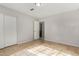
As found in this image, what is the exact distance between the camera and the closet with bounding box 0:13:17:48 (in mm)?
3293

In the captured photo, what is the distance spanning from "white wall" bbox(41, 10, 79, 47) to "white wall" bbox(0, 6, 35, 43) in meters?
1.46

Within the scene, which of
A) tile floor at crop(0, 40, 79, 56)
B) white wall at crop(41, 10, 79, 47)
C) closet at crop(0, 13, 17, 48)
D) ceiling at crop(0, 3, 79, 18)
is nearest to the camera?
tile floor at crop(0, 40, 79, 56)

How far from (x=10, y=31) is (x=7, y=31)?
0.60ft

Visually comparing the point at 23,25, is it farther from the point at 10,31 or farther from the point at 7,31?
the point at 7,31

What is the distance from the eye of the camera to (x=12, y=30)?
150 inches

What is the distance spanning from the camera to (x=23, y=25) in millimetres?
4590

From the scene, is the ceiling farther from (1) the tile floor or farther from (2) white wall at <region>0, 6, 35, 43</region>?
(1) the tile floor

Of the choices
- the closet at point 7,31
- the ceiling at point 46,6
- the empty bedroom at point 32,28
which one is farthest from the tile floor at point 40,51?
the ceiling at point 46,6

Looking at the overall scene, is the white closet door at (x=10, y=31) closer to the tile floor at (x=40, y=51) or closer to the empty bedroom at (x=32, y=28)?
the empty bedroom at (x=32, y=28)

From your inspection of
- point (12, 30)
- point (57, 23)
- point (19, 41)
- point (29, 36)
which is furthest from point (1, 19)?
point (57, 23)

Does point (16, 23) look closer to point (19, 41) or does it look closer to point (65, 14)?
point (19, 41)

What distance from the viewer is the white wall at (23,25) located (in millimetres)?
3804

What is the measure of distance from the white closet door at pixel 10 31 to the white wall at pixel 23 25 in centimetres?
30

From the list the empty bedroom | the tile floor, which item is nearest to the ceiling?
the empty bedroom
